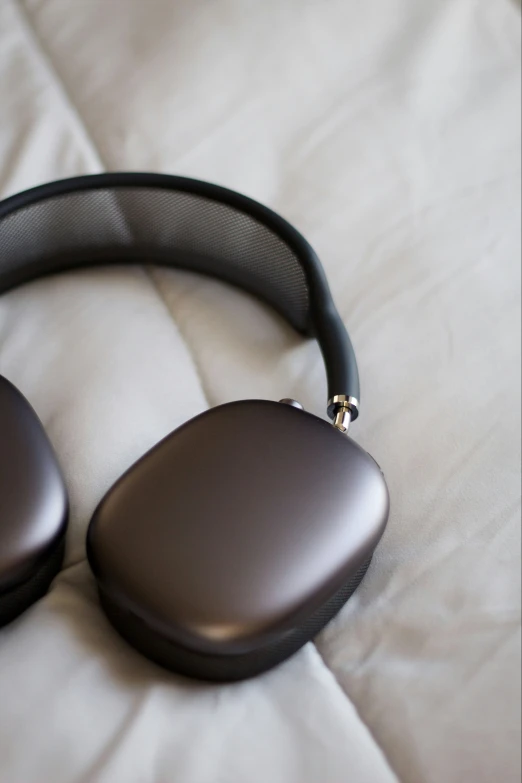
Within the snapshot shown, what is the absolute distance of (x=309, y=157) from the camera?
0.73 meters

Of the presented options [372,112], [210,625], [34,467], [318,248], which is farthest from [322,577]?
[372,112]

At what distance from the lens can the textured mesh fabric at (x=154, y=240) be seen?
0.60 metres

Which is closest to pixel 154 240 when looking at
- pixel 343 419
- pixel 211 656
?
pixel 343 419

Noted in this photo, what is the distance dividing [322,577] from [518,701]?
15cm

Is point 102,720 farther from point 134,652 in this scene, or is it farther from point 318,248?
point 318,248

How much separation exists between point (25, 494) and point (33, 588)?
6 cm

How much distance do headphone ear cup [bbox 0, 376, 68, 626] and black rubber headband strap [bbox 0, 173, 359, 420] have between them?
0.53 ft

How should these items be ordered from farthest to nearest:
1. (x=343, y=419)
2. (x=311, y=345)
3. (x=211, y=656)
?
(x=311, y=345) < (x=343, y=419) < (x=211, y=656)

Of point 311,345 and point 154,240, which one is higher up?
point 154,240

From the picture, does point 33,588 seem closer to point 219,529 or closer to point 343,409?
point 219,529

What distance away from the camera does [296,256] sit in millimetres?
588

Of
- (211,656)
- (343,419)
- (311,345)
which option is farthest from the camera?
(311,345)

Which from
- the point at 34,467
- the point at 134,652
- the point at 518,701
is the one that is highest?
the point at 34,467

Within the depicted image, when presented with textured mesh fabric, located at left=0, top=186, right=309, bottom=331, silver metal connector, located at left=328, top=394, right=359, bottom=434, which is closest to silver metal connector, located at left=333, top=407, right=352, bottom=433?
silver metal connector, located at left=328, top=394, right=359, bottom=434
